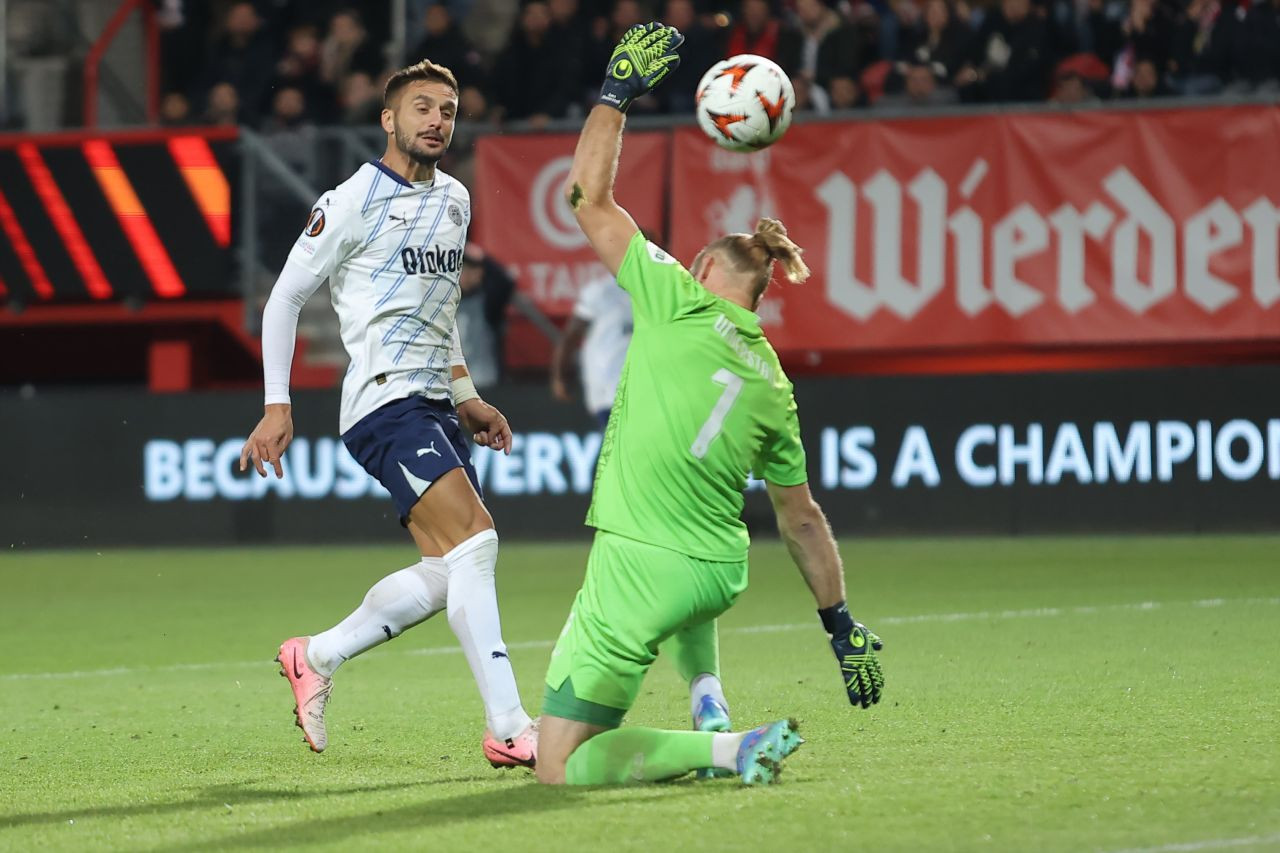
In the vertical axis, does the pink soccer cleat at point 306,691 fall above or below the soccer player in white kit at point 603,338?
below

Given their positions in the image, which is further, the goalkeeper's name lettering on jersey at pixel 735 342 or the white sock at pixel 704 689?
the white sock at pixel 704 689

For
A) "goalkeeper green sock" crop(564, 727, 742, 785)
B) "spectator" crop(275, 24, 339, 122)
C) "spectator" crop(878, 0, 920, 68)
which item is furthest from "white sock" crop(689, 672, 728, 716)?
"spectator" crop(275, 24, 339, 122)

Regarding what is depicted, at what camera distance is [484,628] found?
6344 mm

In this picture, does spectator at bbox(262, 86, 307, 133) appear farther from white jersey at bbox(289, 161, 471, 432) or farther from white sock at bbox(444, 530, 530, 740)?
white sock at bbox(444, 530, 530, 740)

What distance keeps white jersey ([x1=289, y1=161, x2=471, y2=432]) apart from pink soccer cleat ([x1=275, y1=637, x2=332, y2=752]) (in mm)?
747

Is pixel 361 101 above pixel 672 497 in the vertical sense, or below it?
above

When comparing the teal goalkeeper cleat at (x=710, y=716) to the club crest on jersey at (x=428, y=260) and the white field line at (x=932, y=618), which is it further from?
the white field line at (x=932, y=618)

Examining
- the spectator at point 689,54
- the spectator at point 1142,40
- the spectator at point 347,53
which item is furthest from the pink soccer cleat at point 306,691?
the spectator at point 347,53

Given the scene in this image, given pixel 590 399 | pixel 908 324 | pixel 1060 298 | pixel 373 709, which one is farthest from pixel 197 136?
pixel 373 709

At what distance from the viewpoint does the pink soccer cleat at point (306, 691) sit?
21.5 ft

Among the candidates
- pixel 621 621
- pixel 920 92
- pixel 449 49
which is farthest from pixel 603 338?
pixel 621 621

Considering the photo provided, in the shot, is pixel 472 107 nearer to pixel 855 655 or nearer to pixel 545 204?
pixel 545 204

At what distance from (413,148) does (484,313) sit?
363 inches

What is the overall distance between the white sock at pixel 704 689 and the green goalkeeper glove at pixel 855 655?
1.62 ft
